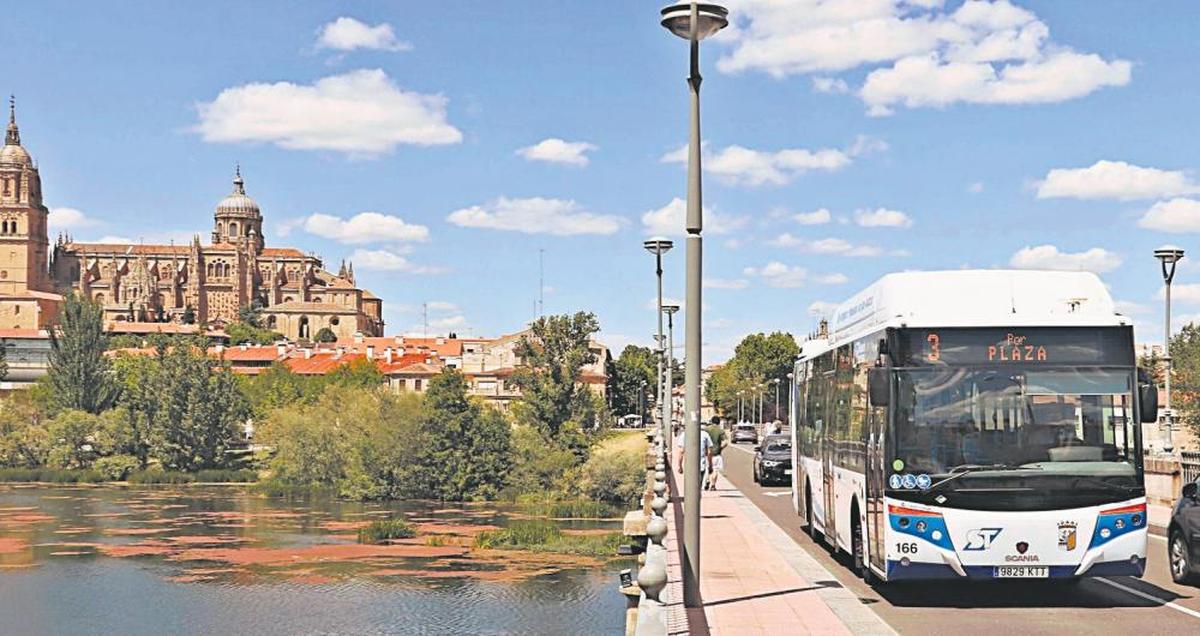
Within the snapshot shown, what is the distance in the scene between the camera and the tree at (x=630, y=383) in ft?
467

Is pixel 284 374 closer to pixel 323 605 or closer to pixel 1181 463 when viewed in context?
pixel 323 605

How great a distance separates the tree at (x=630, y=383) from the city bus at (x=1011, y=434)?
397ft

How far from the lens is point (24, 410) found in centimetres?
10588

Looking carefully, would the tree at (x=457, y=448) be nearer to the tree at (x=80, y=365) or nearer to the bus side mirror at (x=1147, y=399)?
the tree at (x=80, y=365)

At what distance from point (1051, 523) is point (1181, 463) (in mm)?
16210

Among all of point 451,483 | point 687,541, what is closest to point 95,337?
point 451,483

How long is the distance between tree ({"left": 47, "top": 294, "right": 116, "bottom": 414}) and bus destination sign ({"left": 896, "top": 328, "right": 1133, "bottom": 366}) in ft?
351

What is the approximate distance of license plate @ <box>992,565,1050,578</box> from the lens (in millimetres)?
12461

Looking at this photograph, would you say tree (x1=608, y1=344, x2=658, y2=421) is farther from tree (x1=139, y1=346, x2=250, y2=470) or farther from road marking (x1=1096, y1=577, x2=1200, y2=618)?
road marking (x1=1096, y1=577, x2=1200, y2=618)

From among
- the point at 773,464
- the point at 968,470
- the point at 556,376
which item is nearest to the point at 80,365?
the point at 556,376

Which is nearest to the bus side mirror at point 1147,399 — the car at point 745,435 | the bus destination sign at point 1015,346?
the bus destination sign at point 1015,346

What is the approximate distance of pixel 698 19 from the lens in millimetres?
12195

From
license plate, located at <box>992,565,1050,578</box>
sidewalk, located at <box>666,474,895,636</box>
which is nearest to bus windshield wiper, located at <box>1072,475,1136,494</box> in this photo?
license plate, located at <box>992,565,1050,578</box>

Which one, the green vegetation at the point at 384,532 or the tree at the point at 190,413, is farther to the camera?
the tree at the point at 190,413
